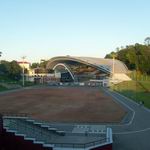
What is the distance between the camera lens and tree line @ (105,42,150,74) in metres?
117

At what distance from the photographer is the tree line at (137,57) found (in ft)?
385

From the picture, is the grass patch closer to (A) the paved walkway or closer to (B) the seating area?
(A) the paved walkway

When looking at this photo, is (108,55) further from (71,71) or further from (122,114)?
(122,114)

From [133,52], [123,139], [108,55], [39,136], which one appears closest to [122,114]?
[123,139]

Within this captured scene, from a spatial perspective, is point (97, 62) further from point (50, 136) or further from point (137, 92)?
point (50, 136)

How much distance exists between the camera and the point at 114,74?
117 m

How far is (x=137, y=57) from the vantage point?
12356 centimetres

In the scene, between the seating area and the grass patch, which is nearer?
the seating area

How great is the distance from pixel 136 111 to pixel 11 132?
22.3m

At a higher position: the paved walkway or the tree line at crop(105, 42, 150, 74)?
the tree line at crop(105, 42, 150, 74)

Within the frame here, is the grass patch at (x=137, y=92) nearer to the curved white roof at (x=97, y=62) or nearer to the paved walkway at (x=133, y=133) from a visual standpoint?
the paved walkway at (x=133, y=133)

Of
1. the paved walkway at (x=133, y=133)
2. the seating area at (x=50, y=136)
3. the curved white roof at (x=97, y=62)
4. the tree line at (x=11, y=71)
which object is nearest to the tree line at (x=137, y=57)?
the curved white roof at (x=97, y=62)

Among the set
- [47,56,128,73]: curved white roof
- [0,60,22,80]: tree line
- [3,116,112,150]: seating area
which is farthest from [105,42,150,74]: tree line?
[3,116,112,150]: seating area

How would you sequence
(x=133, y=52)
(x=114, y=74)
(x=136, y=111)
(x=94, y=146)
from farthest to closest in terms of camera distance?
1. (x=133, y=52)
2. (x=114, y=74)
3. (x=136, y=111)
4. (x=94, y=146)
